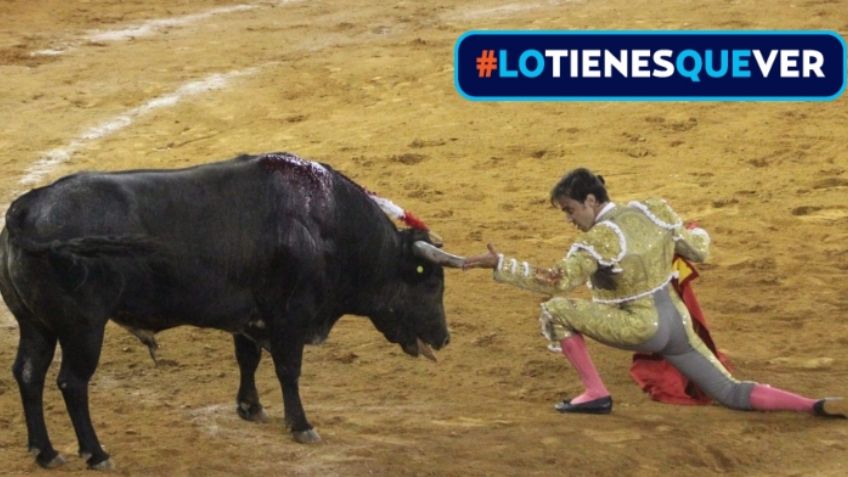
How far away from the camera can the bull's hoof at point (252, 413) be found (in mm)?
7809

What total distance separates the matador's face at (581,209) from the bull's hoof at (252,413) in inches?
69.3

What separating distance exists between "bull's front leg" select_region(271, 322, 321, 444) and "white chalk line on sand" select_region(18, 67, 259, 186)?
5.67 meters

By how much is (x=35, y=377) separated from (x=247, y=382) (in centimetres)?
112

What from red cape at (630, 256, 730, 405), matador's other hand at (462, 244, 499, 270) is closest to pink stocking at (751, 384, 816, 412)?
red cape at (630, 256, 730, 405)

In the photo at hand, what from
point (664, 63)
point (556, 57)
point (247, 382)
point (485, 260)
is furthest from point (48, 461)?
point (664, 63)

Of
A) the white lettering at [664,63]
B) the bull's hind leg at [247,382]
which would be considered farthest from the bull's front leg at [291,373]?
the white lettering at [664,63]

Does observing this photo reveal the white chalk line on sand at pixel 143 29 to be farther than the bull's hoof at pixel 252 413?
Yes

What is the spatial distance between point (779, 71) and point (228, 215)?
846 cm

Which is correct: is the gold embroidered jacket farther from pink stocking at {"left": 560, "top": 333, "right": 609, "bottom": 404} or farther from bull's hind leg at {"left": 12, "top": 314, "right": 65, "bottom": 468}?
bull's hind leg at {"left": 12, "top": 314, "right": 65, "bottom": 468}

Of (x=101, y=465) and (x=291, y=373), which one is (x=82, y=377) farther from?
(x=291, y=373)

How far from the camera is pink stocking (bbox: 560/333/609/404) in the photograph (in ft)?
25.7

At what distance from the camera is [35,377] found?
7039 mm

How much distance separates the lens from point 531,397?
8.32 meters

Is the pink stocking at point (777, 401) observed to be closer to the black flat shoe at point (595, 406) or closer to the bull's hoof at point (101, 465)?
the black flat shoe at point (595, 406)
